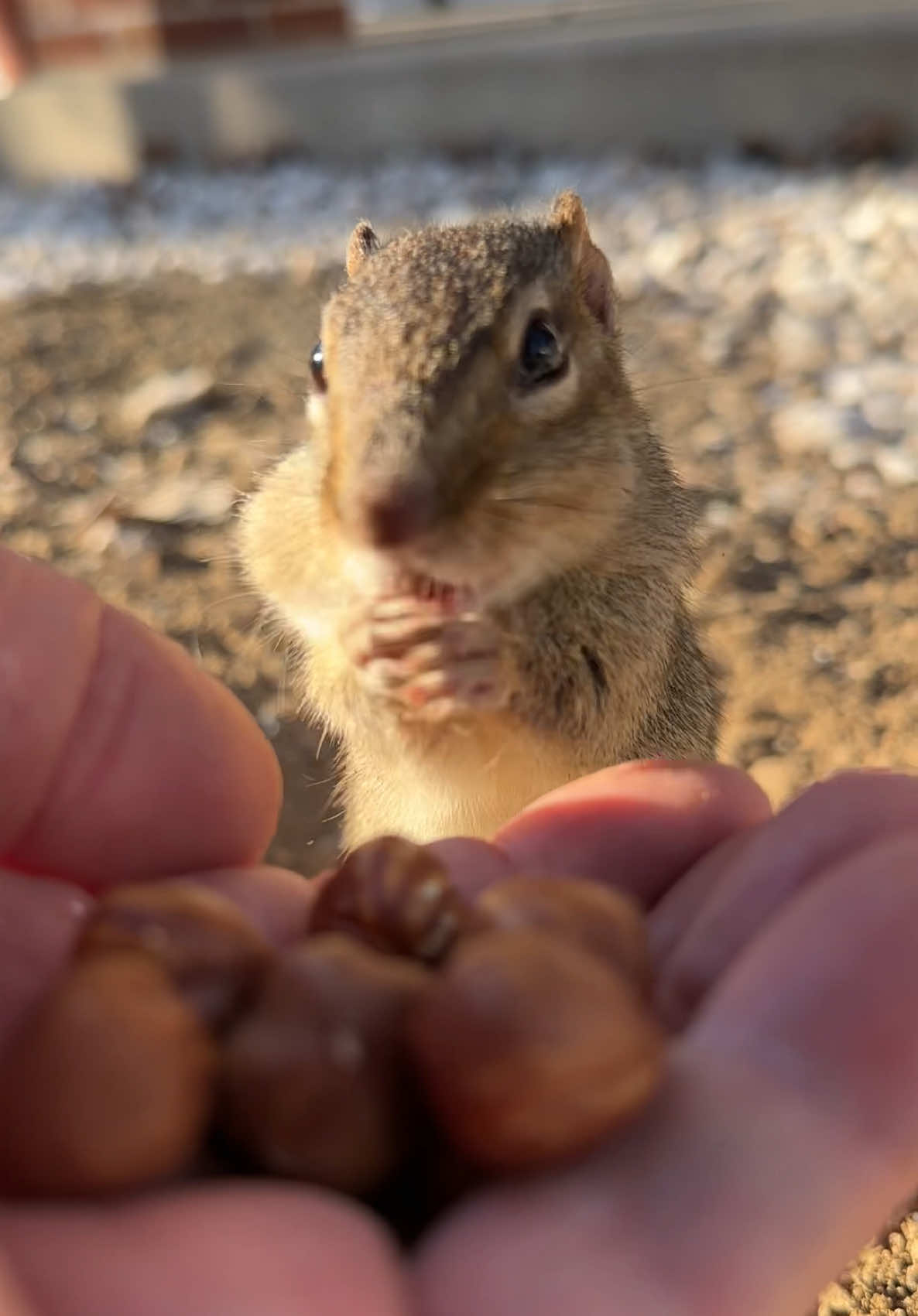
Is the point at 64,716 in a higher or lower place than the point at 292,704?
higher

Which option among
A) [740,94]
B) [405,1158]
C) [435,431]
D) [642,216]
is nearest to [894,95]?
[740,94]

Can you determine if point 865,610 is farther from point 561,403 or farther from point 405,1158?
point 405,1158

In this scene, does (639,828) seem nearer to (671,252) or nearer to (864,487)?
(864,487)

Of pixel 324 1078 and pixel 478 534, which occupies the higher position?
pixel 478 534

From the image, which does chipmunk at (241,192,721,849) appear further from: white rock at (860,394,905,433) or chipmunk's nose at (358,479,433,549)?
white rock at (860,394,905,433)

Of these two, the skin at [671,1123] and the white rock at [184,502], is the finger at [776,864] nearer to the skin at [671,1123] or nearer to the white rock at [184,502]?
the skin at [671,1123]

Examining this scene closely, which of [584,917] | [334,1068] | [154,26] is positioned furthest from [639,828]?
[154,26]

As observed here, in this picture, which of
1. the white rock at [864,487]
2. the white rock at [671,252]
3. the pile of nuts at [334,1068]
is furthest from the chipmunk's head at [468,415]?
the white rock at [671,252]

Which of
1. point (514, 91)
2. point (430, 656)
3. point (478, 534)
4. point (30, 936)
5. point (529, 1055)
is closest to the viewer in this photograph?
point (529, 1055)
